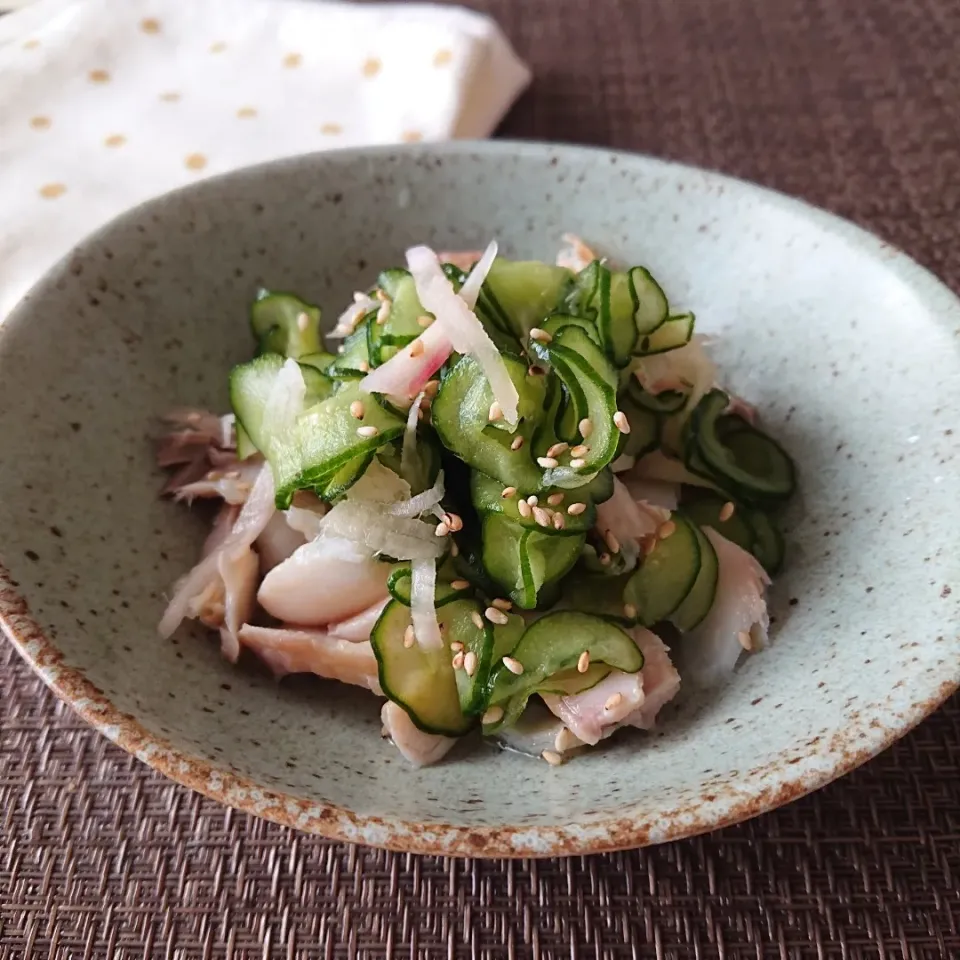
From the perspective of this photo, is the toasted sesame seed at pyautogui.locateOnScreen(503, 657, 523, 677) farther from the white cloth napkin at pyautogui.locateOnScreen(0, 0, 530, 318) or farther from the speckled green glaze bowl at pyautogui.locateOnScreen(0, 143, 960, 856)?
the white cloth napkin at pyautogui.locateOnScreen(0, 0, 530, 318)

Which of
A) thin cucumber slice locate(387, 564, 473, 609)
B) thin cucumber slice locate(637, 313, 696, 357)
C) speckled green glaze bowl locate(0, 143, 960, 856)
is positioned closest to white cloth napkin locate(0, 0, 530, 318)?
speckled green glaze bowl locate(0, 143, 960, 856)

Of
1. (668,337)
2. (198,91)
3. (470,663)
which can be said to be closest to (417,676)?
(470,663)

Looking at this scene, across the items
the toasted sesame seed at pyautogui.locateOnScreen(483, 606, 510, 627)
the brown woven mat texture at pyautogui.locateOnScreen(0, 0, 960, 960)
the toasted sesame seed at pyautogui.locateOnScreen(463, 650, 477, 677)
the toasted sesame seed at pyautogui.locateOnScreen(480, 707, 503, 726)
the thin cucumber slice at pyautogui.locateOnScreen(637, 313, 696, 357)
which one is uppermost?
the thin cucumber slice at pyautogui.locateOnScreen(637, 313, 696, 357)

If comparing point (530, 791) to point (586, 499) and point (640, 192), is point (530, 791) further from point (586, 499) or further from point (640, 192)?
point (640, 192)

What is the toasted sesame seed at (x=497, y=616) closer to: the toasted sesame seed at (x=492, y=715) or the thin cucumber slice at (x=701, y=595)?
the toasted sesame seed at (x=492, y=715)

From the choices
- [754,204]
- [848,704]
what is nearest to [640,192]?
[754,204]
